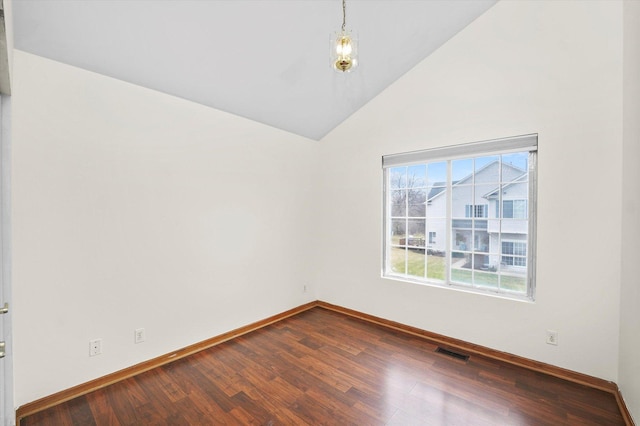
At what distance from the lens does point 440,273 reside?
3199 millimetres

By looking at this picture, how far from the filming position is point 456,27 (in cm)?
284

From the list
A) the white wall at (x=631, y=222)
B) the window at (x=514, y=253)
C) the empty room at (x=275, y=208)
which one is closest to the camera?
the white wall at (x=631, y=222)

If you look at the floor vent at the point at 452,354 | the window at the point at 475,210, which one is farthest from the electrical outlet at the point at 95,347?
the window at the point at 475,210

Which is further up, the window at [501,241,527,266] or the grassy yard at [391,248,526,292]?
the window at [501,241,527,266]

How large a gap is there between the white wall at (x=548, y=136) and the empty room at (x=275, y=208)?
2cm

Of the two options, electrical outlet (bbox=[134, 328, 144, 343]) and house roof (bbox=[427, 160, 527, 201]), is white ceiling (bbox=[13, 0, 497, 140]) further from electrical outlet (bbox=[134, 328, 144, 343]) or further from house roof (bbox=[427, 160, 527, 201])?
electrical outlet (bbox=[134, 328, 144, 343])

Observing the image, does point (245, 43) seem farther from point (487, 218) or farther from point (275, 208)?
point (487, 218)

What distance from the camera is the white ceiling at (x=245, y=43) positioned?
74.4 inches

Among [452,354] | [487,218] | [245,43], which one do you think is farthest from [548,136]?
[245,43]

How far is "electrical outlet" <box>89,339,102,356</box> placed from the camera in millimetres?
2195

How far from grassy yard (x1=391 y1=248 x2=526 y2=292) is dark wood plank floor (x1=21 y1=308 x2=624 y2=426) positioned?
0.71 metres

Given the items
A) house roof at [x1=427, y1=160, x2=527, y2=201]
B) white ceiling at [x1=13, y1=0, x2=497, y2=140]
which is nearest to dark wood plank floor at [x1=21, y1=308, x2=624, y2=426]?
house roof at [x1=427, y1=160, x2=527, y2=201]

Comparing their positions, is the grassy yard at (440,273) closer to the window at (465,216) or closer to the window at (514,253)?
the window at (465,216)

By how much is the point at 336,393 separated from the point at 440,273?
1719 millimetres
